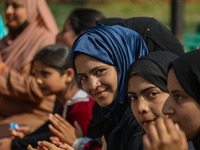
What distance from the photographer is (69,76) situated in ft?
12.0

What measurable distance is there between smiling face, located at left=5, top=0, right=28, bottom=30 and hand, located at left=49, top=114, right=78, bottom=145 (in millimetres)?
2393

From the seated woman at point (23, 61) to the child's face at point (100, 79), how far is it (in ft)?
6.81

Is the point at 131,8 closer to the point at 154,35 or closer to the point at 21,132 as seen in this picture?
the point at 21,132

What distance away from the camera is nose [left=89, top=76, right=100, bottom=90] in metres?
2.40

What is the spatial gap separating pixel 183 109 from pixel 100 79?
89 centimetres

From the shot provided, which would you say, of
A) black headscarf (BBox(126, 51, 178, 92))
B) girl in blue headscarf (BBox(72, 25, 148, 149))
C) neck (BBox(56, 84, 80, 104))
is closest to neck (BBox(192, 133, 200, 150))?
black headscarf (BBox(126, 51, 178, 92))

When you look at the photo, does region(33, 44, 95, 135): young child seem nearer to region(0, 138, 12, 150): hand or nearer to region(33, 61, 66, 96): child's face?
region(33, 61, 66, 96): child's face

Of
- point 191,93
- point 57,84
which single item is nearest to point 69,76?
point 57,84

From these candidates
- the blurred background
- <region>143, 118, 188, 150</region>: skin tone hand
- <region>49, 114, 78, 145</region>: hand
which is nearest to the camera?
<region>143, 118, 188, 150</region>: skin tone hand

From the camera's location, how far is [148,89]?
2010 mm

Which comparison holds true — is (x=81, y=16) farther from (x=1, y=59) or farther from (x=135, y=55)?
(x=135, y=55)

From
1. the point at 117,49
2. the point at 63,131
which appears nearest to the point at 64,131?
the point at 63,131

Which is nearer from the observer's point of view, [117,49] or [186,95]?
[186,95]

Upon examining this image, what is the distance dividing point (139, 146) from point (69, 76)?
1664 millimetres
